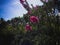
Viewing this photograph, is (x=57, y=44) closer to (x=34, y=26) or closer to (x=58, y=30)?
(x=58, y=30)

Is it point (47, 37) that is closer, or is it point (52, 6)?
point (47, 37)

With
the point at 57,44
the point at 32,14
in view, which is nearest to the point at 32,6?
the point at 32,14

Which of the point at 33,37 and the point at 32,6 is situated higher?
the point at 32,6

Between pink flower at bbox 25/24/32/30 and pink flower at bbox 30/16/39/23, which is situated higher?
pink flower at bbox 30/16/39/23

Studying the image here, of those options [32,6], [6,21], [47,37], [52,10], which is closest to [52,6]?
[52,10]

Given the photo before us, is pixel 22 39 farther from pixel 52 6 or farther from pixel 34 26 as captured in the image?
pixel 52 6

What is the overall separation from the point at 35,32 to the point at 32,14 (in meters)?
0.34

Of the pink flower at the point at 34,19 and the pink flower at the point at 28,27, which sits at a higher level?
the pink flower at the point at 34,19

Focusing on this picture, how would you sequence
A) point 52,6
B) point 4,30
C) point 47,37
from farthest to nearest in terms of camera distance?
point 4,30 → point 52,6 → point 47,37

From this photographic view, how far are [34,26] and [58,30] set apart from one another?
1.30 ft

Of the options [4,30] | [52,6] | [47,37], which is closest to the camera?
[47,37]

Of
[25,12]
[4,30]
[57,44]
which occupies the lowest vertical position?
[57,44]

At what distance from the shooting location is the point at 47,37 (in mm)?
3816

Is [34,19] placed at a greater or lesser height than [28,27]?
greater
